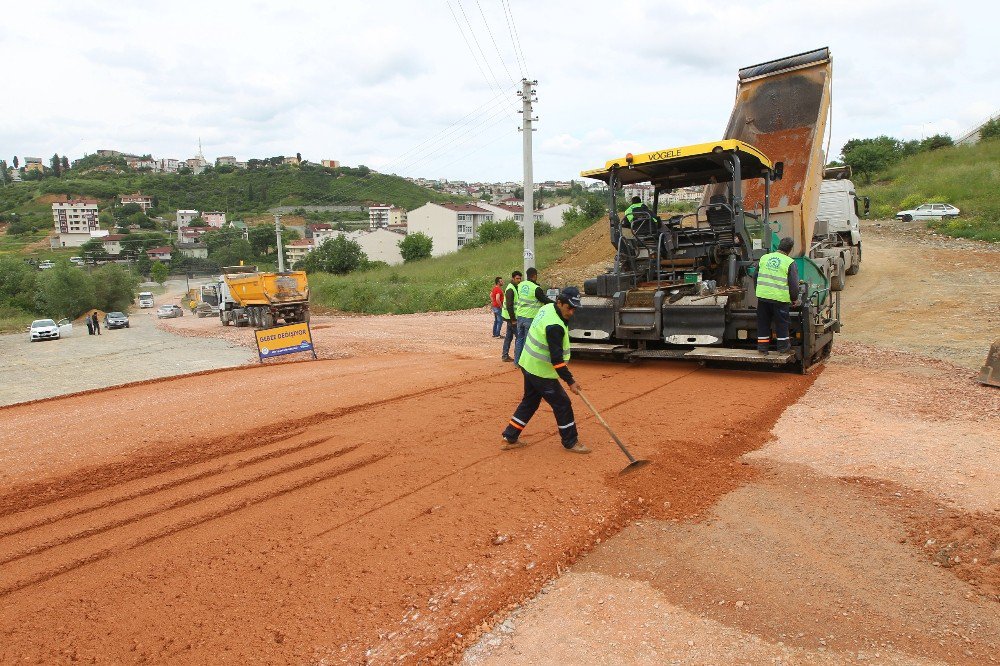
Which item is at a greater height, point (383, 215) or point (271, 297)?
point (383, 215)

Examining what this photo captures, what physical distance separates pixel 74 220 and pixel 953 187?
11700 centimetres

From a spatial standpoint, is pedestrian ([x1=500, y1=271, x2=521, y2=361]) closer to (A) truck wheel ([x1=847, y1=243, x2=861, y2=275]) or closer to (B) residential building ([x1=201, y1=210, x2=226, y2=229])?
(A) truck wheel ([x1=847, y1=243, x2=861, y2=275])

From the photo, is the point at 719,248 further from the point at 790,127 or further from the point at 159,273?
the point at 159,273

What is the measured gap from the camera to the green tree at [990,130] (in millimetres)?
39531

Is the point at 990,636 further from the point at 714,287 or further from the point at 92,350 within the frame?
the point at 92,350

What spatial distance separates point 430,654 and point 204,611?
4.23 feet

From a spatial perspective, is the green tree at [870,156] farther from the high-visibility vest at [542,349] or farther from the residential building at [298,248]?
the residential building at [298,248]

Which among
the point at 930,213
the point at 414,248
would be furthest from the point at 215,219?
the point at 930,213

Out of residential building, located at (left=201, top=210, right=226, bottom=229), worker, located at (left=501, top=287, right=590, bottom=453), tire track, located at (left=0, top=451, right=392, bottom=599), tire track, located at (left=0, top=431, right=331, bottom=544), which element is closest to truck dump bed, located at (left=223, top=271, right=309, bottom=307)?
tire track, located at (left=0, top=431, right=331, bottom=544)

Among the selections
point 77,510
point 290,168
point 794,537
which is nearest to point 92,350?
point 77,510

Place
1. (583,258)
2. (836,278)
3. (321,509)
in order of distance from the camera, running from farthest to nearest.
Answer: (583,258) → (836,278) → (321,509)

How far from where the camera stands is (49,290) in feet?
172

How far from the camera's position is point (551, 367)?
19.6ft

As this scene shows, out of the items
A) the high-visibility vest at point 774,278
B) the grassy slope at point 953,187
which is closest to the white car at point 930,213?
the grassy slope at point 953,187
